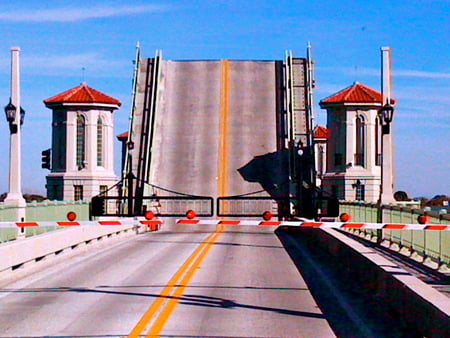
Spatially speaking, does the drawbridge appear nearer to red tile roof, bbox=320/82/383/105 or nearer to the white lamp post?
red tile roof, bbox=320/82/383/105

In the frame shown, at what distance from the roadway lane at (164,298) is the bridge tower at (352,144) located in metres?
41.6

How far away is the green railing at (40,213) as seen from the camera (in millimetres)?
27562

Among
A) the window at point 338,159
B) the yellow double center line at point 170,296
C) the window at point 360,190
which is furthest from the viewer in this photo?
the window at point 338,159

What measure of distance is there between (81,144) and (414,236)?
1912 inches

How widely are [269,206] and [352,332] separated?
39.1 m

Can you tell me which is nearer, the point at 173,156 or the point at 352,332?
the point at 352,332

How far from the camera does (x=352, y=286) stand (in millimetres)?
19875

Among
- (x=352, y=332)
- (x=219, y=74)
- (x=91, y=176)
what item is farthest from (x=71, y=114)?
(x=352, y=332)

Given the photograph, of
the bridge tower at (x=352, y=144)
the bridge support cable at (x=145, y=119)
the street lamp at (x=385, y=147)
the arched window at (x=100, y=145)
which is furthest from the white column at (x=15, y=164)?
the bridge tower at (x=352, y=144)

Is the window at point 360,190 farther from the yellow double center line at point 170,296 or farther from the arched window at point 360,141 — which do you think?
the yellow double center line at point 170,296

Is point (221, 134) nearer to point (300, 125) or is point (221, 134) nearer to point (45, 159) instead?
point (300, 125)

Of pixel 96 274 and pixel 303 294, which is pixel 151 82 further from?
pixel 303 294

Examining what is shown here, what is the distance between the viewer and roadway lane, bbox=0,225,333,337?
13953 mm

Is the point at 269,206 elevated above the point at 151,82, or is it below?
below
